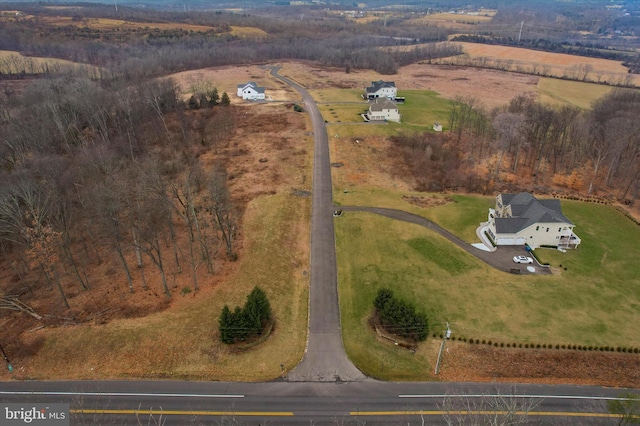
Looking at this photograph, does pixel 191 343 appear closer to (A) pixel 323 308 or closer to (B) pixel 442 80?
(A) pixel 323 308

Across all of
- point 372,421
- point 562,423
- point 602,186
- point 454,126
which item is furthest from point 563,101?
point 372,421

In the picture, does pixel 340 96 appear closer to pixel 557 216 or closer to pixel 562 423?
pixel 557 216

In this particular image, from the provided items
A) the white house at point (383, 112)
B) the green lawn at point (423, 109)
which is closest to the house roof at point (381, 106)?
the white house at point (383, 112)

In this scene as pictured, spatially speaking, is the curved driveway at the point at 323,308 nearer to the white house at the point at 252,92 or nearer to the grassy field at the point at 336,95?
the grassy field at the point at 336,95


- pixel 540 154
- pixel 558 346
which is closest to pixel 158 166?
pixel 558 346

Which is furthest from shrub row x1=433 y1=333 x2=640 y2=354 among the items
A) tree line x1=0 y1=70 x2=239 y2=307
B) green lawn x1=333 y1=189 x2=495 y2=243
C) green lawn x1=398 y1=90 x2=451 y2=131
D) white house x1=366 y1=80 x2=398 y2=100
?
white house x1=366 y1=80 x2=398 y2=100
